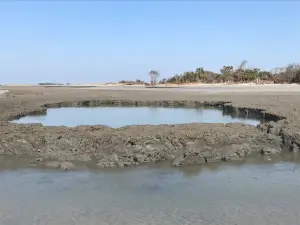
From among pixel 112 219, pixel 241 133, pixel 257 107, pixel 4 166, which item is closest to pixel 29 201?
pixel 112 219

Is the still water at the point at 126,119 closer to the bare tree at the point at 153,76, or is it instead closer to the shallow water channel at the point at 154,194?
the shallow water channel at the point at 154,194

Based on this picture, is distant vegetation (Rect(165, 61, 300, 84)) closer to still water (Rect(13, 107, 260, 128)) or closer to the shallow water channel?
still water (Rect(13, 107, 260, 128))

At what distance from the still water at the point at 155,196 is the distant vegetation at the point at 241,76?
190 ft

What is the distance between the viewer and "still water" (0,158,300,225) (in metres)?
7.96

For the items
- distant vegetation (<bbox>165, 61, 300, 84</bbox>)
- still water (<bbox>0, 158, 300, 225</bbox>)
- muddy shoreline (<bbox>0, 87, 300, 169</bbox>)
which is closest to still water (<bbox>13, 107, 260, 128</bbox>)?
muddy shoreline (<bbox>0, 87, 300, 169</bbox>)

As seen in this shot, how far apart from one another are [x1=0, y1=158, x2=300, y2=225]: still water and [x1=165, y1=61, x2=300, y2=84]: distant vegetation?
190 ft

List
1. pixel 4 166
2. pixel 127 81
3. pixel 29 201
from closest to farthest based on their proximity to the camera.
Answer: pixel 29 201, pixel 4 166, pixel 127 81

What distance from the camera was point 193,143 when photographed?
13844mm

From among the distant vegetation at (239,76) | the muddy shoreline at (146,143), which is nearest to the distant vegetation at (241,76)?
the distant vegetation at (239,76)

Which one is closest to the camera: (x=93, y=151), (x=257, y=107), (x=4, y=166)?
(x=4, y=166)

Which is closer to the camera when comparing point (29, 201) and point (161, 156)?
point (29, 201)

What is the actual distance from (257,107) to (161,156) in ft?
50.9

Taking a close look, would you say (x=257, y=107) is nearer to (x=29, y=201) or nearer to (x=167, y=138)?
(x=167, y=138)

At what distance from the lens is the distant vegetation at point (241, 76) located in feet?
228
